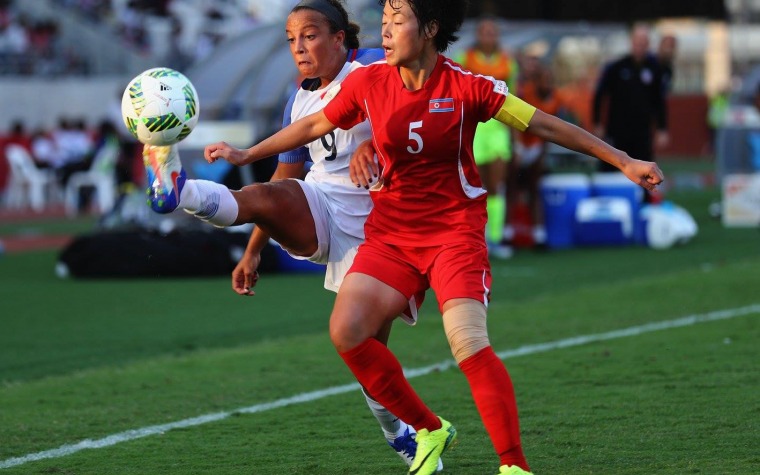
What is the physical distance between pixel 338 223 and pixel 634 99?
439 inches

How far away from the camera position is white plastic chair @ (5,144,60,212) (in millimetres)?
28703

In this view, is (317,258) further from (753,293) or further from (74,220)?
(74,220)

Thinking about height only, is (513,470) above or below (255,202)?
below

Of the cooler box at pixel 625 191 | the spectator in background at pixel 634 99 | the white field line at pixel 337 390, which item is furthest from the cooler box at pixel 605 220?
the white field line at pixel 337 390

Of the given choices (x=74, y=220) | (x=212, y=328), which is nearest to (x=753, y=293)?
(x=212, y=328)

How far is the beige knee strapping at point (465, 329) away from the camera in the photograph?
511 cm

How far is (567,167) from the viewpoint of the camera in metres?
31.7

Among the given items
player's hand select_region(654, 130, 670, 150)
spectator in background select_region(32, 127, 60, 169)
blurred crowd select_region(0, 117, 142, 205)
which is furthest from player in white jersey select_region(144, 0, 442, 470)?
spectator in background select_region(32, 127, 60, 169)

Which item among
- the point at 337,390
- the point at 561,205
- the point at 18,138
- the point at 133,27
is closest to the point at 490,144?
the point at 561,205

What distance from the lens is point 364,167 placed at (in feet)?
18.2

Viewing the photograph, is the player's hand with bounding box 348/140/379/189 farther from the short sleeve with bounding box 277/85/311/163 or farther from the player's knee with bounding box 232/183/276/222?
the short sleeve with bounding box 277/85/311/163

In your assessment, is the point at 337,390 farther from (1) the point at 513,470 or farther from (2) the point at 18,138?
(2) the point at 18,138

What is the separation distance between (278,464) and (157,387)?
92.7 inches

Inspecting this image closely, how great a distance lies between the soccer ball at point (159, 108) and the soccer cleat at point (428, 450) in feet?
5.10
